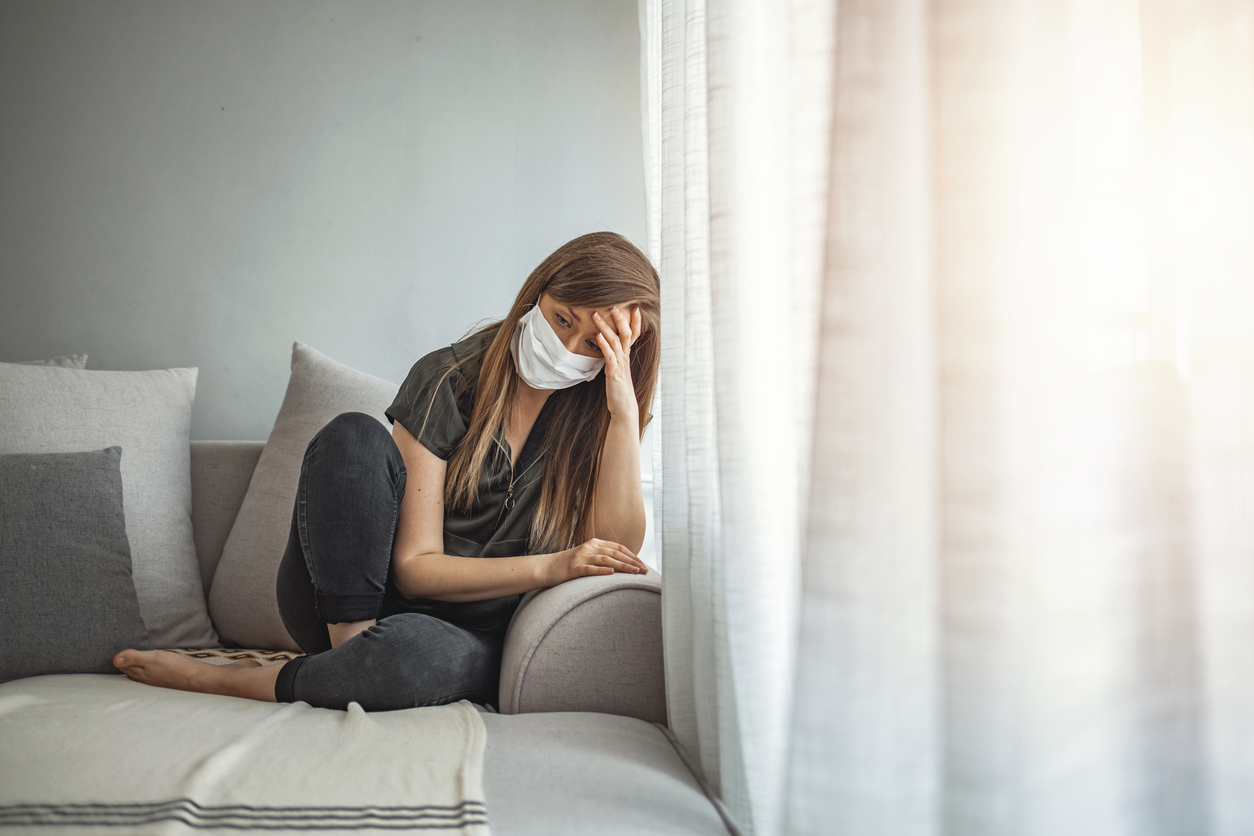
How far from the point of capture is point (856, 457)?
42 centimetres

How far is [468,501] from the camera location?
1.14 m

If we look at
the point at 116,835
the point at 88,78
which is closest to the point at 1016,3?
the point at 116,835

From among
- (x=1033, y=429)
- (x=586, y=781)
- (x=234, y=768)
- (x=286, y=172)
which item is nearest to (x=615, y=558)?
(x=586, y=781)

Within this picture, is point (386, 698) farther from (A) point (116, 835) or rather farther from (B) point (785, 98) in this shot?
(B) point (785, 98)

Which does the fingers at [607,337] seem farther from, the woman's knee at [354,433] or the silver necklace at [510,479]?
the woman's knee at [354,433]

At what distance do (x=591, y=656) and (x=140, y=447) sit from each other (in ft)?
3.34

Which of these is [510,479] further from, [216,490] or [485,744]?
[216,490]

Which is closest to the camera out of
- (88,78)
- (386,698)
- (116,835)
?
(116,835)

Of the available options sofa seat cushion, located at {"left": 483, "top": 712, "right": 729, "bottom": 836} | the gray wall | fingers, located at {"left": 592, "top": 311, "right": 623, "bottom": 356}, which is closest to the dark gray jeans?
sofa seat cushion, located at {"left": 483, "top": 712, "right": 729, "bottom": 836}

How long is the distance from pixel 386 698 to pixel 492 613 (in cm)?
25

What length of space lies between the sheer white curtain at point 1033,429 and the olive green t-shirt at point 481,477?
0.73m

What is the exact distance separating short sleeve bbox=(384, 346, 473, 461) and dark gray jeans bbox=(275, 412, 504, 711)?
6cm

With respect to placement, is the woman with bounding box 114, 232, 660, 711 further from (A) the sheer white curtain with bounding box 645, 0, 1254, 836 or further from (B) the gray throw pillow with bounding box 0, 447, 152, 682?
(A) the sheer white curtain with bounding box 645, 0, 1254, 836

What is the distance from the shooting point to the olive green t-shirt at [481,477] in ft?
3.53
